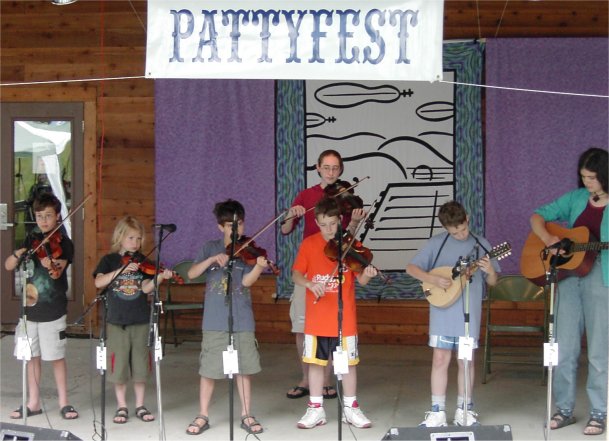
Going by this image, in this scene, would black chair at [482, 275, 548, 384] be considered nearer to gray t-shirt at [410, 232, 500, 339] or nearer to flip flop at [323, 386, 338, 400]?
flip flop at [323, 386, 338, 400]

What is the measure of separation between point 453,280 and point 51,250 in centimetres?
244

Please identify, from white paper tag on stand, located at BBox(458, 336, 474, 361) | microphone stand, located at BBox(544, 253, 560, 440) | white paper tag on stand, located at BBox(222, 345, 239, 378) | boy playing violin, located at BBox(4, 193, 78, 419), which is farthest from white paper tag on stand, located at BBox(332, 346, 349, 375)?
boy playing violin, located at BBox(4, 193, 78, 419)

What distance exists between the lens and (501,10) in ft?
26.2

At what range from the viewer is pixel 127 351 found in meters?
6.03

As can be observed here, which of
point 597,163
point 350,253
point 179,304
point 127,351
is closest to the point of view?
point 597,163

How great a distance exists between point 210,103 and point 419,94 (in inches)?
69.5

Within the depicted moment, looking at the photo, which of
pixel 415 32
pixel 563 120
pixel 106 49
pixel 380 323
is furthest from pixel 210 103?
pixel 415 32

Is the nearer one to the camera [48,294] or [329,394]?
[48,294]

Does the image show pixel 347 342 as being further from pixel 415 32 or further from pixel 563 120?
pixel 563 120

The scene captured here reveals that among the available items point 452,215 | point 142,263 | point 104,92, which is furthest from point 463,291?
point 104,92

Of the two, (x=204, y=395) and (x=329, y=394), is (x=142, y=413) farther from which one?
(x=329, y=394)

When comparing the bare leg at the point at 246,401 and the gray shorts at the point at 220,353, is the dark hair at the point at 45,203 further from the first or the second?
the bare leg at the point at 246,401

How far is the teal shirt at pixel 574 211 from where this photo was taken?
18.2 feet

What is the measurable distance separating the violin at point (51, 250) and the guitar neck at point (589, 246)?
3083 mm
